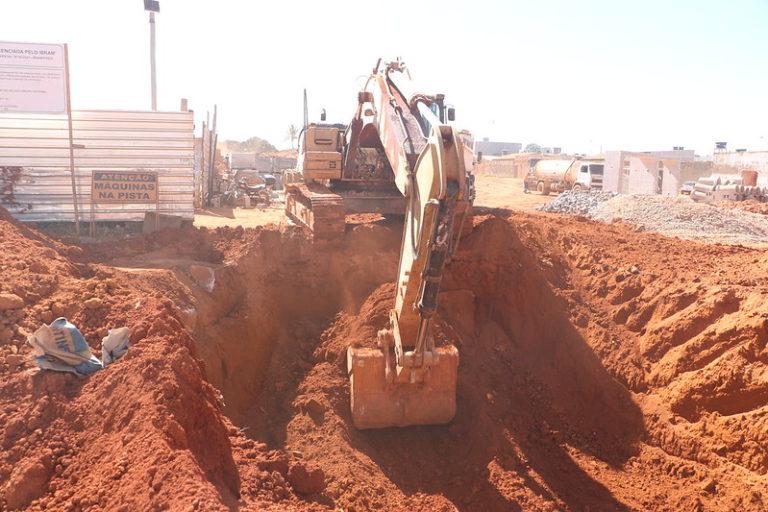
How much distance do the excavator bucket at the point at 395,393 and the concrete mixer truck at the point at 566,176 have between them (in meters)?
23.1

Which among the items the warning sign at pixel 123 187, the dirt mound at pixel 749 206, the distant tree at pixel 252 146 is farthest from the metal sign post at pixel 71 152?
the distant tree at pixel 252 146

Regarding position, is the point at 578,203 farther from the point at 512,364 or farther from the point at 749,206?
the point at 512,364

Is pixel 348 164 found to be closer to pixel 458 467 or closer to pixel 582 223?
pixel 582 223

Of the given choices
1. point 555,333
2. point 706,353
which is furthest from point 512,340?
point 706,353

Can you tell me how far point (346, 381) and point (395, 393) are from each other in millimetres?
686

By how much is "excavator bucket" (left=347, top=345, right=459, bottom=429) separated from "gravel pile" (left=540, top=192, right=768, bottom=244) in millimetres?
8637

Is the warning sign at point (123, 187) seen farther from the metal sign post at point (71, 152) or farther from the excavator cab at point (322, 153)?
the excavator cab at point (322, 153)

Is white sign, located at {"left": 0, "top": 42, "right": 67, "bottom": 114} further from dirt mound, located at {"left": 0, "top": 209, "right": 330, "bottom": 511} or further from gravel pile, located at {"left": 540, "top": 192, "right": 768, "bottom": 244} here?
gravel pile, located at {"left": 540, "top": 192, "right": 768, "bottom": 244}

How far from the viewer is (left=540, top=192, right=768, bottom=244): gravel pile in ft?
43.1

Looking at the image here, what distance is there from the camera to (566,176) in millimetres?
29000

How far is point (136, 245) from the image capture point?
27.5 feet

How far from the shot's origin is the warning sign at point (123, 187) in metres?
9.98

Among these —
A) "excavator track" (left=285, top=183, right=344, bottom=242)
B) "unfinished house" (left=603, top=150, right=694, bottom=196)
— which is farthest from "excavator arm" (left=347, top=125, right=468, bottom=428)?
"unfinished house" (left=603, top=150, right=694, bottom=196)

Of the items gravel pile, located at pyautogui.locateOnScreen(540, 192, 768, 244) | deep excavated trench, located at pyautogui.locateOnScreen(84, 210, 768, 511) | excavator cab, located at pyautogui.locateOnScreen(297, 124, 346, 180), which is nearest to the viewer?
deep excavated trench, located at pyautogui.locateOnScreen(84, 210, 768, 511)
